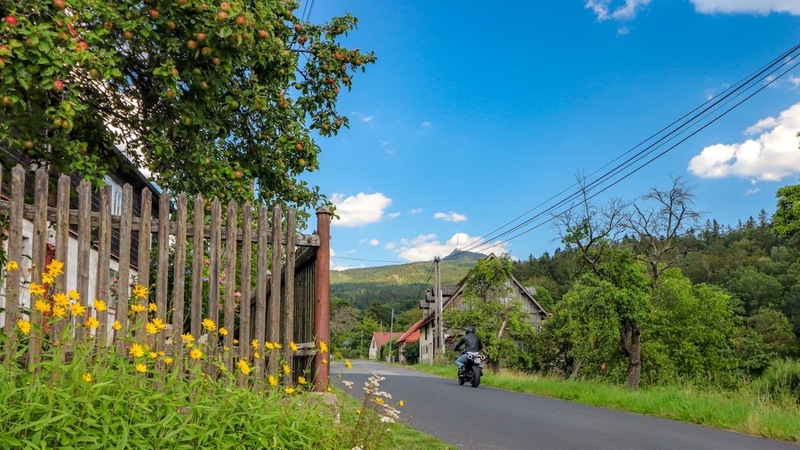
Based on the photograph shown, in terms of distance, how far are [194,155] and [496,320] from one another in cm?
2923

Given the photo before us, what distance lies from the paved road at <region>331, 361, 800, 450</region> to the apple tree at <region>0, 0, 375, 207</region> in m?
3.28

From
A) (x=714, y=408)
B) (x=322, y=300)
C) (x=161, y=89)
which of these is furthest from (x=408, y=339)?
(x=322, y=300)

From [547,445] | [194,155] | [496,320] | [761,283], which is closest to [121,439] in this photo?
[194,155]

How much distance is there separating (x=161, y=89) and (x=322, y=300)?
3.51m

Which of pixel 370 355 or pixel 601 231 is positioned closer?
pixel 601 231

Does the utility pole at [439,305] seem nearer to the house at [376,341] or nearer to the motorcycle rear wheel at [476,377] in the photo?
the motorcycle rear wheel at [476,377]

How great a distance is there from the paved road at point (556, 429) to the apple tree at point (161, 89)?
328 cm

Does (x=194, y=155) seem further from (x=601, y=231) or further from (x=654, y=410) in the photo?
(x=601, y=231)

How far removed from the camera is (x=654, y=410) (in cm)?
1145

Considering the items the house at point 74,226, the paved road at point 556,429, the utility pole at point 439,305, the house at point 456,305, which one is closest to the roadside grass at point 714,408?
the paved road at point 556,429

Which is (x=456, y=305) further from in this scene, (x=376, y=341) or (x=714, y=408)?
(x=376, y=341)

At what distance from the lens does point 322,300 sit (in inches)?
229

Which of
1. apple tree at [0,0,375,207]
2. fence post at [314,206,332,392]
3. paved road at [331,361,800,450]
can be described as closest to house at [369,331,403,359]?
paved road at [331,361,800,450]

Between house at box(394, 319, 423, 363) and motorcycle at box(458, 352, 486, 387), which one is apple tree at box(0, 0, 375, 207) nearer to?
motorcycle at box(458, 352, 486, 387)
